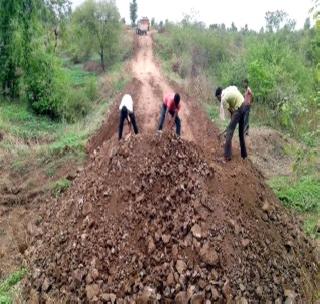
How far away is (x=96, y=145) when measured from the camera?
46.9 feet

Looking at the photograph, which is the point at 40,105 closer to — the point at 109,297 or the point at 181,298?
the point at 109,297

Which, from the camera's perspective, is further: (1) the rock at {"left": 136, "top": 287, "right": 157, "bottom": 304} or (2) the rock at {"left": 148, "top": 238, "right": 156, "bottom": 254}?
(2) the rock at {"left": 148, "top": 238, "right": 156, "bottom": 254}

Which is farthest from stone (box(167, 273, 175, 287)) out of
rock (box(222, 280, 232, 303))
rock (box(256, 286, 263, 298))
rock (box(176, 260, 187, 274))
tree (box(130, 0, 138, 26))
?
tree (box(130, 0, 138, 26))

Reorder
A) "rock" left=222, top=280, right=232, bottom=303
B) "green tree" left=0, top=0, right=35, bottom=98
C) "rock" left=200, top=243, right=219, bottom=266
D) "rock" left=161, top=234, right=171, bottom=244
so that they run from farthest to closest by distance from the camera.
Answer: "green tree" left=0, top=0, right=35, bottom=98
"rock" left=161, top=234, right=171, bottom=244
"rock" left=200, top=243, right=219, bottom=266
"rock" left=222, top=280, right=232, bottom=303

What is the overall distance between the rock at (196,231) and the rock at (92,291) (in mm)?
1516

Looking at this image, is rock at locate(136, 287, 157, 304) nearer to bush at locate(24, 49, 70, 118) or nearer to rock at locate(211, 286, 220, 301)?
rock at locate(211, 286, 220, 301)

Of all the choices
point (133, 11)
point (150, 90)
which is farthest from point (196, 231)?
point (133, 11)

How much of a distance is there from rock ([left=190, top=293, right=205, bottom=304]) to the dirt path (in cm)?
791

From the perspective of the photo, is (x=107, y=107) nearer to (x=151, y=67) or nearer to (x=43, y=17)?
(x=43, y=17)

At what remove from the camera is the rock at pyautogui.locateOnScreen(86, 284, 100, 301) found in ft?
22.8

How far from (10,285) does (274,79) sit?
611 inches

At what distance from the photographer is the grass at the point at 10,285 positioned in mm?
7836

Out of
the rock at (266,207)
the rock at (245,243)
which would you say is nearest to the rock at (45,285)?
the rock at (245,243)

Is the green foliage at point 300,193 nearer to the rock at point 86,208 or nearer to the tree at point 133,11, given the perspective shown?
the rock at point 86,208
